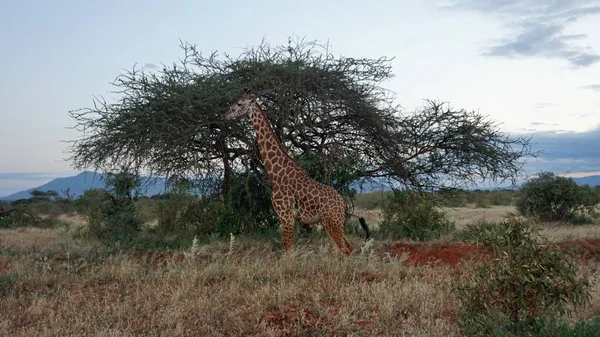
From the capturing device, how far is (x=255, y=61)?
1466cm

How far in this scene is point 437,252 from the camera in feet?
38.7

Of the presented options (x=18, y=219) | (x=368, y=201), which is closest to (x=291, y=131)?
(x=18, y=219)

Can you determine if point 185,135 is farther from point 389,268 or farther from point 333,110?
point 389,268

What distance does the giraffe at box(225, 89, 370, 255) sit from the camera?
35.4 ft

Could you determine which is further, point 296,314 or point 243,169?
point 243,169

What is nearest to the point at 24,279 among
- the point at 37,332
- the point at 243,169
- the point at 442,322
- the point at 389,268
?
the point at 37,332

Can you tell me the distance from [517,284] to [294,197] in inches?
222

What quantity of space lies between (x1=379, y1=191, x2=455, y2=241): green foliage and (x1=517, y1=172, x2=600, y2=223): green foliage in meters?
8.85

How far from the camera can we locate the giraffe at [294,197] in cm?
1079

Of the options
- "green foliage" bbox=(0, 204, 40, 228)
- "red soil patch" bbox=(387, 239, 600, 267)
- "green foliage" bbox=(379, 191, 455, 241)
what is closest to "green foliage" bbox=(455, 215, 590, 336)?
"red soil patch" bbox=(387, 239, 600, 267)

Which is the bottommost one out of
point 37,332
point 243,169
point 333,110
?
point 37,332

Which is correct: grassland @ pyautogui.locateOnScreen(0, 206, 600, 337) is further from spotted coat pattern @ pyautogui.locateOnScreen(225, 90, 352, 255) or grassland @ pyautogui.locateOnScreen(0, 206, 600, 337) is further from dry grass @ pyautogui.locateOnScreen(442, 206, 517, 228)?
dry grass @ pyautogui.locateOnScreen(442, 206, 517, 228)

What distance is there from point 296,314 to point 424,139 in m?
9.64

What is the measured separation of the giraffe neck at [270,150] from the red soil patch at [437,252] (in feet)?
8.78
